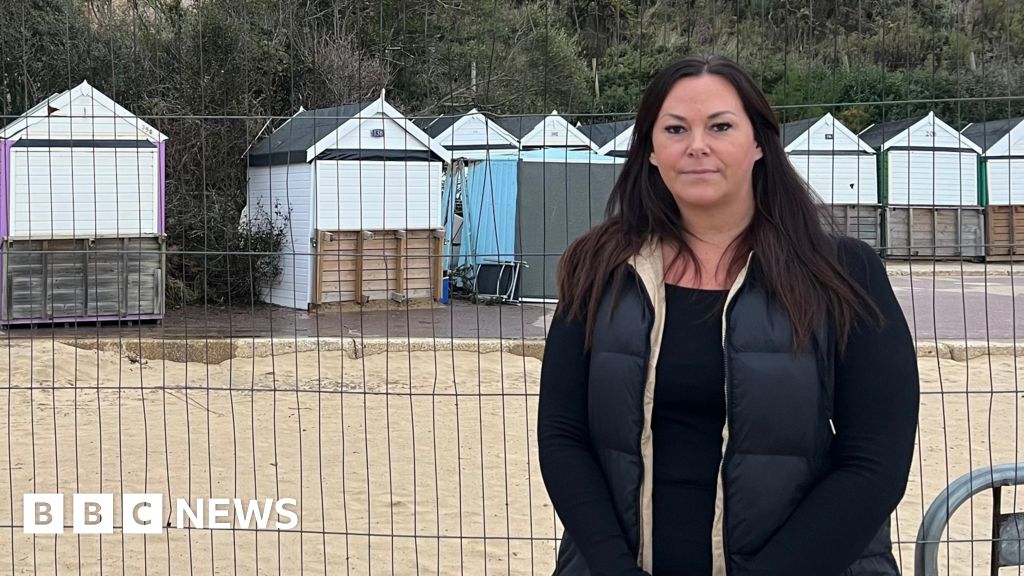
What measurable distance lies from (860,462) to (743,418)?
217 millimetres

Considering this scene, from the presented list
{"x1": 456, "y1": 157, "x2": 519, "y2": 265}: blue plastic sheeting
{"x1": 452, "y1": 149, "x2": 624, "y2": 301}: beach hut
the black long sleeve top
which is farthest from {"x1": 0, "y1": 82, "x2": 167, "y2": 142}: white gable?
the black long sleeve top

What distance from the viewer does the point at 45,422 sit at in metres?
8.66

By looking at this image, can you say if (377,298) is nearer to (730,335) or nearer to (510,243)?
(510,243)

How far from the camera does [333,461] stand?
23.8 ft

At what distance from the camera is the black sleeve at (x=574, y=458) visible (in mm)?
1867

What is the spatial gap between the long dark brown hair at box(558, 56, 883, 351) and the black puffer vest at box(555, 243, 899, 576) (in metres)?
0.03

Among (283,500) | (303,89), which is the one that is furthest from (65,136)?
(303,89)

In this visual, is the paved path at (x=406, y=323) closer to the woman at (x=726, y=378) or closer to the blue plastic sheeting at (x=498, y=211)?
the blue plastic sheeting at (x=498, y=211)

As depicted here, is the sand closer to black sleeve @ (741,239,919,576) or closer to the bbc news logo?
the bbc news logo

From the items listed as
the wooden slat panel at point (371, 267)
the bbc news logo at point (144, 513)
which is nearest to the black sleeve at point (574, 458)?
the bbc news logo at point (144, 513)

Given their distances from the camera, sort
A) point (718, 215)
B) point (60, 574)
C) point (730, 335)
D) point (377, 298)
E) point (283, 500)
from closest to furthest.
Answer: point (730, 335) < point (718, 215) < point (60, 574) < point (283, 500) < point (377, 298)

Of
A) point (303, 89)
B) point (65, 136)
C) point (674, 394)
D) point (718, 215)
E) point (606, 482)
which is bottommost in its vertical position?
point (606, 482)

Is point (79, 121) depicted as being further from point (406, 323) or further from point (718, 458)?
point (718, 458)

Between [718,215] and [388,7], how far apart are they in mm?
20926
